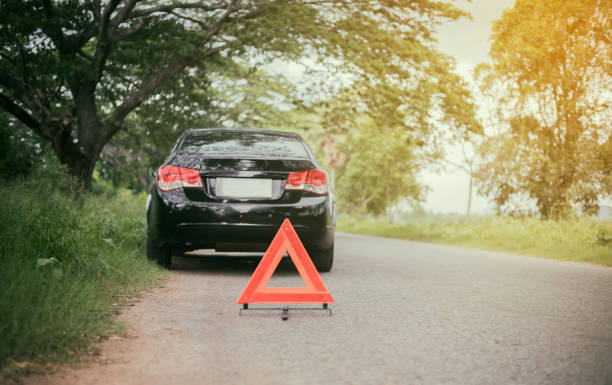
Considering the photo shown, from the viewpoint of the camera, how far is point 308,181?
679cm

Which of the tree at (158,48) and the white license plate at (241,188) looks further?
the tree at (158,48)

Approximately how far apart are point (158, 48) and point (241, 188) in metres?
11.3

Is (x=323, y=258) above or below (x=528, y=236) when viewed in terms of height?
below

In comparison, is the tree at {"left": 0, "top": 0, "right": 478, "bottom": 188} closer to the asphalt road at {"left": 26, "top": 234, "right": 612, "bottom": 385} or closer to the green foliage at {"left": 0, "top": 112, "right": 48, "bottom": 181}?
the green foliage at {"left": 0, "top": 112, "right": 48, "bottom": 181}

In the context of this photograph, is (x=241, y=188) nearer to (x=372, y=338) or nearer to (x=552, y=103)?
(x=372, y=338)

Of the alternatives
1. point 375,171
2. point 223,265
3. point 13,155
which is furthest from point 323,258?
point 375,171

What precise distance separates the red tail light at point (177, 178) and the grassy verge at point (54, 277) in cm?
91

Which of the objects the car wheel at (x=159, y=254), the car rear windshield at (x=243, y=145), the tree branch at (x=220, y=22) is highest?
the tree branch at (x=220, y=22)

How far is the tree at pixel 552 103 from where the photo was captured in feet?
59.4

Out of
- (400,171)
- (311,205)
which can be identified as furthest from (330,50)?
(400,171)

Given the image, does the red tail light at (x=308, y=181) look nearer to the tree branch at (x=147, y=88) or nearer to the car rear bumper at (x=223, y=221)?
the car rear bumper at (x=223, y=221)

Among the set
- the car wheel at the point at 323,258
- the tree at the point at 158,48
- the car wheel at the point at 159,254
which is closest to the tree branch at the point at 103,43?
the tree at the point at 158,48

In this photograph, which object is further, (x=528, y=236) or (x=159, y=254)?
(x=528, y=236)

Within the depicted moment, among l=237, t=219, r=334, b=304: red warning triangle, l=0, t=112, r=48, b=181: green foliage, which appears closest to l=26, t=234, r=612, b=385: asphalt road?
l=237, t=219, r=334, b=304: red warning triangle
